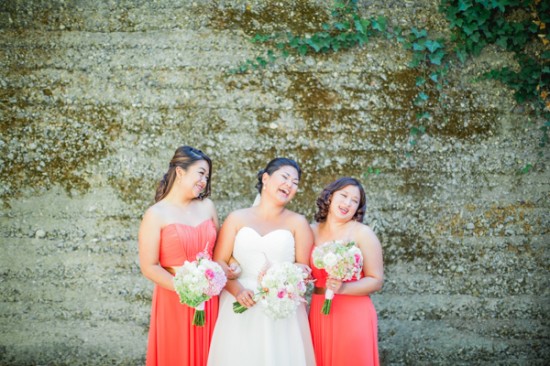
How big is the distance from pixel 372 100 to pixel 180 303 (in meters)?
3.07

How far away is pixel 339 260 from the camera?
414cm

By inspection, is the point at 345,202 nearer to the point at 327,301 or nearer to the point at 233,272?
the point at 327,301

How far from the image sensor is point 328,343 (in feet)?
15.0

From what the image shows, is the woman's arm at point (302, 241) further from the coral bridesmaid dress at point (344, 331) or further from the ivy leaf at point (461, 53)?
the ivy leaf at point (461, 53)

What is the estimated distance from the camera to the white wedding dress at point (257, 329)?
4398 millimetres

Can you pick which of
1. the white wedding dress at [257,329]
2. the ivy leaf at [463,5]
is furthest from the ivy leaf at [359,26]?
the white wedding dress at [257,329]

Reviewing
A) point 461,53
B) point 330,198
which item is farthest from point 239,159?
point 461,53

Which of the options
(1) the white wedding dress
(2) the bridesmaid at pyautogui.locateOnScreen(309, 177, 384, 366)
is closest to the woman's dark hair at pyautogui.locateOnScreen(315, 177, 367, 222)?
(2) the bridesmaid at pyautogui.locateOnScreen(309, 177, 384, 366)

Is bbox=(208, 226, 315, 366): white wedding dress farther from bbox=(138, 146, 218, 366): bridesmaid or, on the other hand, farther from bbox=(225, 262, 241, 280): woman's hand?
bbox=(138, 146, 218, 366): bridesmaid

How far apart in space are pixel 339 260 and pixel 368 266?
50 centimetres

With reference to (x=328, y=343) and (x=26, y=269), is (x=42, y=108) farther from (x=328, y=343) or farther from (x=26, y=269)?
(x=328, y=343)

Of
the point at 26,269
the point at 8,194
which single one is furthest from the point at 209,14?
the point at 26,269

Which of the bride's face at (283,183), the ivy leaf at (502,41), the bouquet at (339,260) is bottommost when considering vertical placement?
the bouquet at (339,260)

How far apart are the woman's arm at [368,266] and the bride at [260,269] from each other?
41 cm
